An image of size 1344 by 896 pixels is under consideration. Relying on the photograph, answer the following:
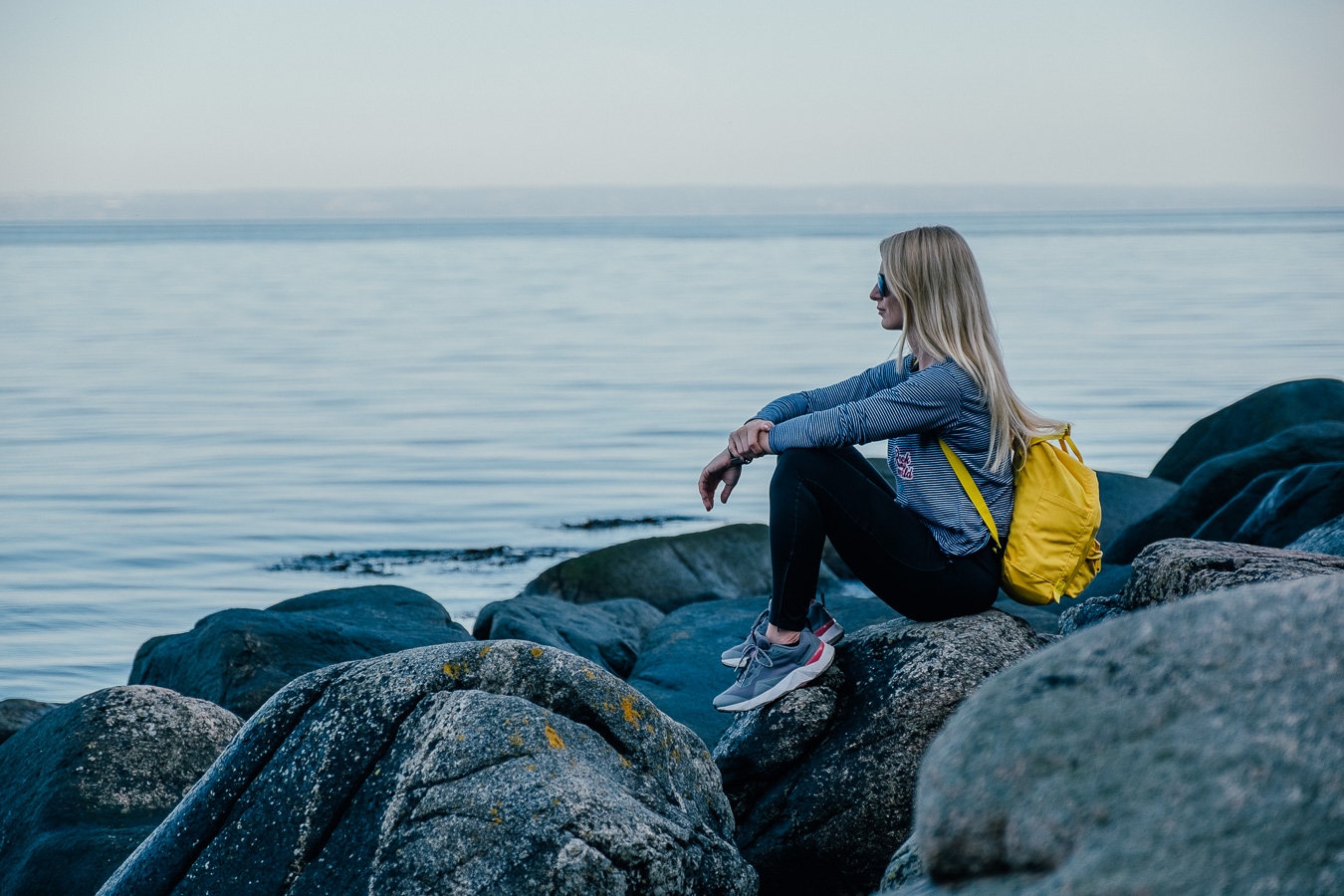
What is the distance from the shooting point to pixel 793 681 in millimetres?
4902

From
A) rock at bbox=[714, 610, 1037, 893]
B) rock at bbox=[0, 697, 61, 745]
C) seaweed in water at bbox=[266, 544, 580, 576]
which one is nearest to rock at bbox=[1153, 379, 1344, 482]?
seaweed in water at bbox=[266, 544, 580, 576]

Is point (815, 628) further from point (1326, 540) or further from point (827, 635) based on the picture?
point (1326, 540)

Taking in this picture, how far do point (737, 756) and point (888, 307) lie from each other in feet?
6.12

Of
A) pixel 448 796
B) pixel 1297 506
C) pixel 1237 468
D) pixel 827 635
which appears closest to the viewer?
pixel 448 796

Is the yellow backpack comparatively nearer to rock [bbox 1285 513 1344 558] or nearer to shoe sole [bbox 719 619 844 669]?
shoe sole [bbox 719 619 844 669]

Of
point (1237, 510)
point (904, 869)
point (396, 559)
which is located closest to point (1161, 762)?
point (904, 869)

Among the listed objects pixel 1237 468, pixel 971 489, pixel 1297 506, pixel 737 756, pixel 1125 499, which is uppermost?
pixel 971 489

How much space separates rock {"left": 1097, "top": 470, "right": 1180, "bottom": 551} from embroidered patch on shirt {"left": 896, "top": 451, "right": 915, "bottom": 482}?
584 centimetres

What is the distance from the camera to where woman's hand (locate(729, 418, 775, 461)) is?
4.98 m

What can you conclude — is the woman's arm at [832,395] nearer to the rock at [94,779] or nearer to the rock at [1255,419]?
the rock at [94,779]

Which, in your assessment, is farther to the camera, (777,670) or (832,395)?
(832,395)

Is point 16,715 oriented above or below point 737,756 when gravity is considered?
below

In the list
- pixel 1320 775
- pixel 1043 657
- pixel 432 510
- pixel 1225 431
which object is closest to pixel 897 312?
pixel 1043 657

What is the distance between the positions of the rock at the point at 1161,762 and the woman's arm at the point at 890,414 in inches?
89.6
